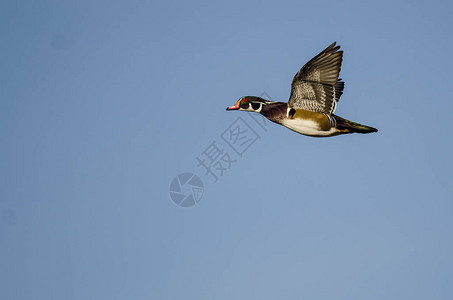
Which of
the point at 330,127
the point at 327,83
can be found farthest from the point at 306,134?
the point at 327,83

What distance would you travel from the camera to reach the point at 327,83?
46.5ft

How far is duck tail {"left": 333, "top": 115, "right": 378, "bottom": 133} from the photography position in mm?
14000

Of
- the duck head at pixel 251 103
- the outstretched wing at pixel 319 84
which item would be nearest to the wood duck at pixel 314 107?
the outstretched wing at pixel 319 84

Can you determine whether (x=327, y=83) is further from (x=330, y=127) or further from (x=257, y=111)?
(x=257, y=111)

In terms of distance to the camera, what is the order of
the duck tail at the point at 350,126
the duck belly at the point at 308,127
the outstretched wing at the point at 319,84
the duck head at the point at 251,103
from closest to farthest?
1. the outstretched wing at the point at 319,84
2. the duck tail at the point at 350,126
3. the duck belly at the point at 308,127
4. the duck head at the point at 251,103

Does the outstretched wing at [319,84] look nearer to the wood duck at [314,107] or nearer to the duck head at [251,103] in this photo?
the wood duck at [314,107]

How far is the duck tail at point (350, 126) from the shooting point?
14000 mm

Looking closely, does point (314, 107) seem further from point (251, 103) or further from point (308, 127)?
point (251, 103)

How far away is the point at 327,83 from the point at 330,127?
130 cm

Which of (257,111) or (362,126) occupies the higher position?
(257,111)

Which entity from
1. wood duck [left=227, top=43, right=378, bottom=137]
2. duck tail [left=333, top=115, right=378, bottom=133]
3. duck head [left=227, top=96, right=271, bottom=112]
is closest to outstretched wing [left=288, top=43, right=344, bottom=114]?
wood duck [left=227, top=43, right=378, bottom=137]

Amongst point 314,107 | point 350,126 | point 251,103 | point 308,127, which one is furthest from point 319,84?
point 251,103

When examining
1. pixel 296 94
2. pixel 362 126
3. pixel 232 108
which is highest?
pixel 232 108

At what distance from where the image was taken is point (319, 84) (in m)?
14.2
